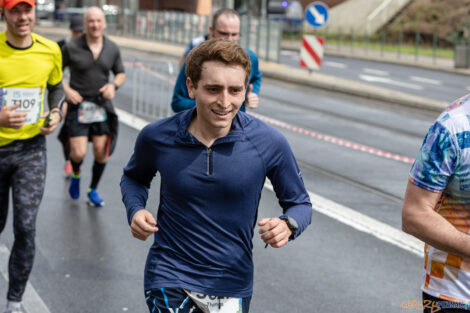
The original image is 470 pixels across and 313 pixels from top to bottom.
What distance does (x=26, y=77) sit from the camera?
538 cm

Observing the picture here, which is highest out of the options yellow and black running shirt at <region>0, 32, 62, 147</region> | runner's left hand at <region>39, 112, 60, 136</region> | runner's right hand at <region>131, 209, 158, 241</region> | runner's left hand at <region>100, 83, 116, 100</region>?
yellow and black running shirt at <region>0, 32, 62, 147</region>

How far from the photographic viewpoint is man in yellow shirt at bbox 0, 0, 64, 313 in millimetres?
5215

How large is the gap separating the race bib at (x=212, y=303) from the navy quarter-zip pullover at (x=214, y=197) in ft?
0.09

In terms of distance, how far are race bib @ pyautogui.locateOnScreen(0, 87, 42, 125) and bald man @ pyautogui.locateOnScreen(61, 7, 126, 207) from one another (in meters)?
2.44

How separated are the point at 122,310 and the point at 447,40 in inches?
1506

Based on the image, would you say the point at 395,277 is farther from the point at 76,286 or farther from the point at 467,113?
the point at 467,113

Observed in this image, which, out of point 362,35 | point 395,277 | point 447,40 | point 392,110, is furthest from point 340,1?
point 395,277

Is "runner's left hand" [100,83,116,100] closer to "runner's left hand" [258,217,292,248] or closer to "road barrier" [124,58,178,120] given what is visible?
"runner's left hand" [258,217,292,248]

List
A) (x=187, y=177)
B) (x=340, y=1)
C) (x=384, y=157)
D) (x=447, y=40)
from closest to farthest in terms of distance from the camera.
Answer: (x=187, y=177)
(x=384, y=157)
(x=447, y=40)
(x=340, y=1)

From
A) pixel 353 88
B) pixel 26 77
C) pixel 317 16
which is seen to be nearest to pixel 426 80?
pixel 317 16

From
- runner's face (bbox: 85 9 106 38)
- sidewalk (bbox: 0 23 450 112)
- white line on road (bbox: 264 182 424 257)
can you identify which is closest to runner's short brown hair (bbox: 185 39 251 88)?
white line on road (bbox: 264 182 424 257)

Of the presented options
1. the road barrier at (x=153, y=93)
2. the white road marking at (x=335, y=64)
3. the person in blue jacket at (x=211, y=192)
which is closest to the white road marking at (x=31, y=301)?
the person in blue jacket at (x=211, y=192)

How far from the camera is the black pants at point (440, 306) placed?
307 centimetres

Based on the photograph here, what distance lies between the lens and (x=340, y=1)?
173ft
